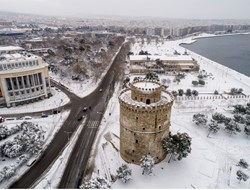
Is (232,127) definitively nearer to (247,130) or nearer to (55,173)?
(247,130)

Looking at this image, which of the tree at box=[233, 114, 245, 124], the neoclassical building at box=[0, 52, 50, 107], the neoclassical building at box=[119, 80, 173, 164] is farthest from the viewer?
the neoclassical building at box=[0, 52, 50, 107]

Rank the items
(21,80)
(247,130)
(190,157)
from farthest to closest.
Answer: (21,80)
(247,130)
(190,157)

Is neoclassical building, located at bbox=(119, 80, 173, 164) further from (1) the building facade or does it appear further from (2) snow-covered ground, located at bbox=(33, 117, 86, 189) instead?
(1) the building facade

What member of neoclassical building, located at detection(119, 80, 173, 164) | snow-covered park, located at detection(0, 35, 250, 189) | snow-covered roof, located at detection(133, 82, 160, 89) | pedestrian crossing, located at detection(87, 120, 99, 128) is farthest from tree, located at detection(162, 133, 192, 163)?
pedestrian crossing, located at detection(87, 120, 99, 128)

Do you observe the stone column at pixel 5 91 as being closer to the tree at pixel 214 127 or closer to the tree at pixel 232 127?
the tree at pixel 214 127

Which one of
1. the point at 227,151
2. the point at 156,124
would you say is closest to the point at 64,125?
the point at 156,124

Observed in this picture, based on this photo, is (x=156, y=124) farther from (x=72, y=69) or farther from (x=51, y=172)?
(x=72, y=69)

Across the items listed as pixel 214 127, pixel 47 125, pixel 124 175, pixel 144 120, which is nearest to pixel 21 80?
pixel 47 125
